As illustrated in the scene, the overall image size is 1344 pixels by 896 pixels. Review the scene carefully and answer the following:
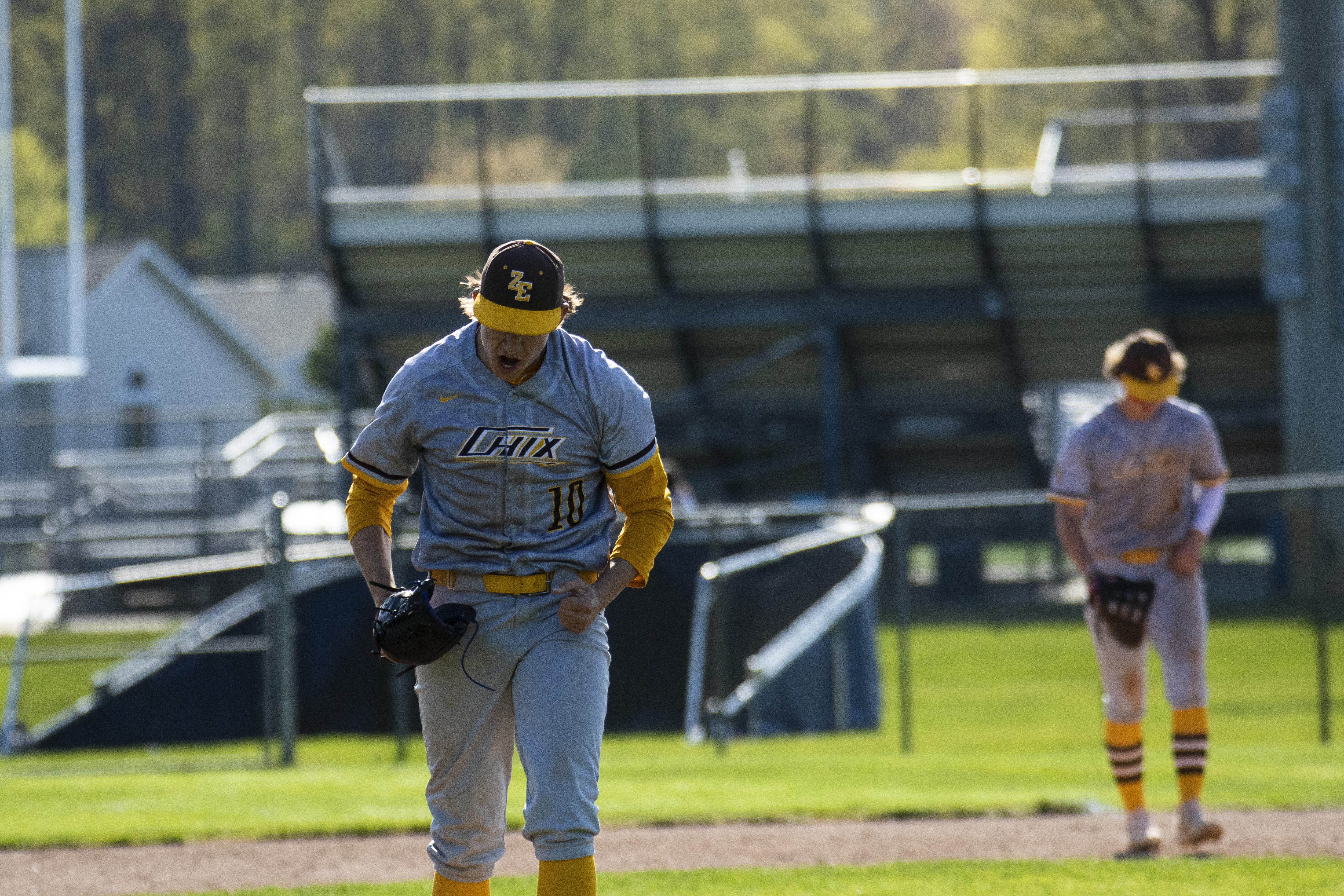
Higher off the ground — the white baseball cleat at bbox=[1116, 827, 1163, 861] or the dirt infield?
the white baseball cleat at bbox=[1116, 827, 1163, 861]

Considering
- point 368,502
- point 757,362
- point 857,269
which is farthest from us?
point 757,362

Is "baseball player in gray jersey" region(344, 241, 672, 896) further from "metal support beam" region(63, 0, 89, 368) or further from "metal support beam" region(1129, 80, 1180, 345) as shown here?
"metal support beam" region(63, 0, 89, 368)

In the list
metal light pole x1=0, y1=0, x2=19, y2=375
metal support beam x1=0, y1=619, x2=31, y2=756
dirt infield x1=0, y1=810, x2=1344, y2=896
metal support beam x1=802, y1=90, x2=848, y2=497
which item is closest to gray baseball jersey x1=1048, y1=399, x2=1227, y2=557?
dirt infield x1=0, y1=810, x2=1344, y2=896

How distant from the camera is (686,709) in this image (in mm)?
13555

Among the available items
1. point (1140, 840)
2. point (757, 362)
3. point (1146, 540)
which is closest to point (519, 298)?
point (1146, 540)

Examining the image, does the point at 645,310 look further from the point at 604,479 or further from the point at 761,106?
the point at 604,479

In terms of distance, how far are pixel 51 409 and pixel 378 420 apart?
124 feet

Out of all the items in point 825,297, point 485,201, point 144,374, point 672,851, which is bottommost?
point 672,851

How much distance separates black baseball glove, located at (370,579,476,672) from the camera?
437 centimetres

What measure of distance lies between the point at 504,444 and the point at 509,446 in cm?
1

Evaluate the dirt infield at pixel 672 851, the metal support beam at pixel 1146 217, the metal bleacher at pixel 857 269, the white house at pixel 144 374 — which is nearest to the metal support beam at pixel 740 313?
the metal bleacher at pixel 857 269

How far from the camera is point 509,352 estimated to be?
4.44 m

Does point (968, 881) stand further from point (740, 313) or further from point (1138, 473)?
point (740, 313)

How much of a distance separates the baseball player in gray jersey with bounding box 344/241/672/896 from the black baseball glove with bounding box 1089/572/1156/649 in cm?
293
